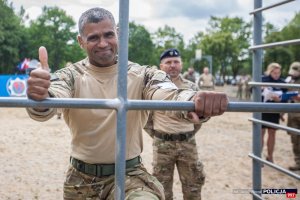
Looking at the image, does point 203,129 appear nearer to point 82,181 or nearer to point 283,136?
point 283,136

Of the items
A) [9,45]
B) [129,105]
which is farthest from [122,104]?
[9,45]

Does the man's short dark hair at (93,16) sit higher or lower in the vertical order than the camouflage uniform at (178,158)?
higher

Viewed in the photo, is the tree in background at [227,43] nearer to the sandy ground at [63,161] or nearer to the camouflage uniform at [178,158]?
the sandy ground at [63,161]

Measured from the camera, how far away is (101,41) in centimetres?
239

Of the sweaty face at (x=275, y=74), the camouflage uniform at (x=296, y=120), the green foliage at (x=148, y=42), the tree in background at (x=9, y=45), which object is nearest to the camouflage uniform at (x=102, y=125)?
the sweaty face at (x=275, y=74)

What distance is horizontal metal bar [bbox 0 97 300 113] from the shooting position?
171 centimetres

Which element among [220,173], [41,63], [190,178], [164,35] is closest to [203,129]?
[220,173]

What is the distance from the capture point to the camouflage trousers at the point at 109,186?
2.31 m

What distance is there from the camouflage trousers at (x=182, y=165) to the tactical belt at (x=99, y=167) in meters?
1.79

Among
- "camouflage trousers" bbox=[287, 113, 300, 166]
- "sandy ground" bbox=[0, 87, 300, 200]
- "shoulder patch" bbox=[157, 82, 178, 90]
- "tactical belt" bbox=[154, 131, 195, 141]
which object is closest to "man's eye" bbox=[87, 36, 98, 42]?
"shoulder patch" bbox=[157, 82, 178, 90]

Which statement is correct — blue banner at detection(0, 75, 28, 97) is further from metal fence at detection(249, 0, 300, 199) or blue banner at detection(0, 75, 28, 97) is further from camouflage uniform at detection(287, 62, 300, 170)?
metal fence at detection(249, 0, 300, 199)

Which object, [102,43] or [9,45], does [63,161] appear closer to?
[102,43]

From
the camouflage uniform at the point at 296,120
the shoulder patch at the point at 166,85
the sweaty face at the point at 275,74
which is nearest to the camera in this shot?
the shoulder patch at the point at 166,85

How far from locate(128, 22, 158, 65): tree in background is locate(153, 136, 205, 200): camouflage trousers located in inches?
2008
